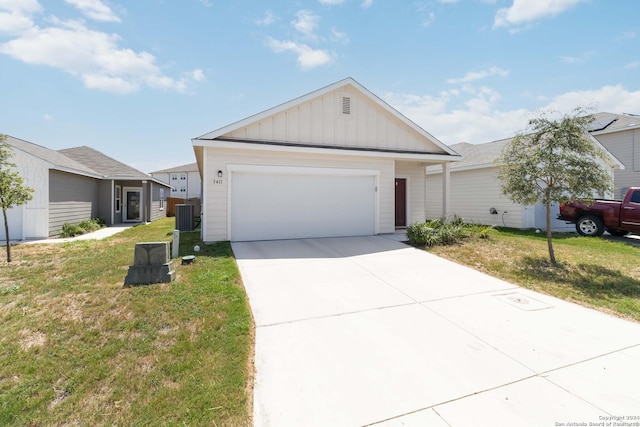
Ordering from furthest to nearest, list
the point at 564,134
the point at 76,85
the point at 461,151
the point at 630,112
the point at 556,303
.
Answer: the point at 630,112 < the point at 461,151 < the point at 76,85 < the point at 564,134 < the point at 556,303

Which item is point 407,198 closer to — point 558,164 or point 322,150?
point 322,150

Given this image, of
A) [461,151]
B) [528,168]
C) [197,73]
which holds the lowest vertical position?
[528,168]

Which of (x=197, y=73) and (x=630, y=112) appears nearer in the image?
(x=197, y=73)

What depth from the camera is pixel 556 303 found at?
488 cm

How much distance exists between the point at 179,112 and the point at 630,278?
15672 mm

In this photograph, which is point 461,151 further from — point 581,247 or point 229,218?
point 229,218

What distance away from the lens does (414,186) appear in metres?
12.8

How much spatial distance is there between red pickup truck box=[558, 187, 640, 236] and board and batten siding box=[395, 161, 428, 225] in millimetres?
5317

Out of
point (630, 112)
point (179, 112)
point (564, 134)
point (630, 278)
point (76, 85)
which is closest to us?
point (630, 278)

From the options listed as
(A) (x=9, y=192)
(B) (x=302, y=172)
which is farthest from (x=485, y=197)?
(A) (x=9, y=192)

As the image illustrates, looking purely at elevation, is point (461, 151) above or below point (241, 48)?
below

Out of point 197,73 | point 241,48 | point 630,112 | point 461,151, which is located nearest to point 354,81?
point 241,48

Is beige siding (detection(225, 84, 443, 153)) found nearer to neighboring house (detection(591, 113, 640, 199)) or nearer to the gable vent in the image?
the gable vent

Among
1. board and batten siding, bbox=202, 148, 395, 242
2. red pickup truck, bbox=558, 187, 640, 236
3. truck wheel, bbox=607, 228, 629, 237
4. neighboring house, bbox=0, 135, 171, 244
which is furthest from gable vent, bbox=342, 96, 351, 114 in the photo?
truck wheel, bbox=607, 228, 629, 237
